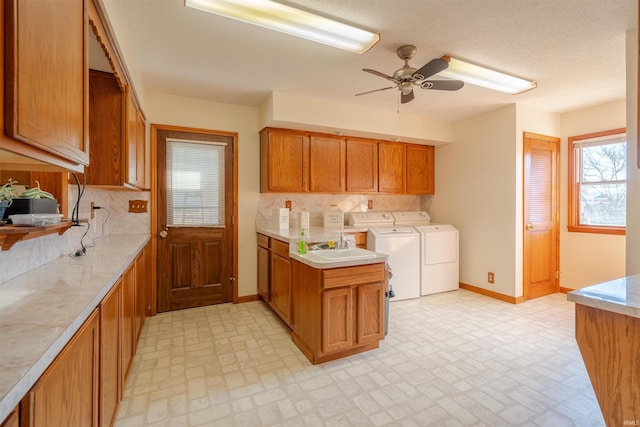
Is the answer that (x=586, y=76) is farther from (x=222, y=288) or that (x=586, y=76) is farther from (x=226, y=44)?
(x=222, y=288)

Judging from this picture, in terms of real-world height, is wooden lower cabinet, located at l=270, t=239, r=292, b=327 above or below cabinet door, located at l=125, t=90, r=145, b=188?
below

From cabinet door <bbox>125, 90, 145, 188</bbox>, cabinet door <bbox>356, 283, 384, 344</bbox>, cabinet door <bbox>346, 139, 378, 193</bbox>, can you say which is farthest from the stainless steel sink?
cabinet door <bbox>125, 90, 145, 188</bbox>

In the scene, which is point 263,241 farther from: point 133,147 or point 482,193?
point 482,193

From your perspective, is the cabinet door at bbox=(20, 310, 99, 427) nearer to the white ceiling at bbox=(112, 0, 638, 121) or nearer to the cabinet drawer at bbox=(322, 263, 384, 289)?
the cabinet drawer at bbox=(322, 263, 384, 289)

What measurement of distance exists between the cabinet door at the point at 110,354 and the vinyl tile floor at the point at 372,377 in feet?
0.95

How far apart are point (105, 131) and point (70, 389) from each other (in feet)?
6.14

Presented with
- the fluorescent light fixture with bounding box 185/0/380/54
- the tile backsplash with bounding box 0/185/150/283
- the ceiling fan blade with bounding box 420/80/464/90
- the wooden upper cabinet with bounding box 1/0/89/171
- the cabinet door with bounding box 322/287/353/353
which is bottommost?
the cabinet door with bounding box 322/287/353/353

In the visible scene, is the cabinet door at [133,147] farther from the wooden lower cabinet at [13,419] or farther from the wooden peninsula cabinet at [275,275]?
the wooden lower cabinet at [13,419]

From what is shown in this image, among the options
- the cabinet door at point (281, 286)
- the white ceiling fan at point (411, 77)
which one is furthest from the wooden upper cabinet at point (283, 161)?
the white ceiling fan at point (411, 77)

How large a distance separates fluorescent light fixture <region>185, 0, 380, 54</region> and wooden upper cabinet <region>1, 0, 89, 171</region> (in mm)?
859

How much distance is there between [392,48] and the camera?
2.38 m

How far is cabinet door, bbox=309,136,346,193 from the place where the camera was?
3.85m

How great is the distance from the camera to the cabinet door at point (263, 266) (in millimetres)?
3488

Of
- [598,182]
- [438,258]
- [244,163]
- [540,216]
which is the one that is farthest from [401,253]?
[598,182]
